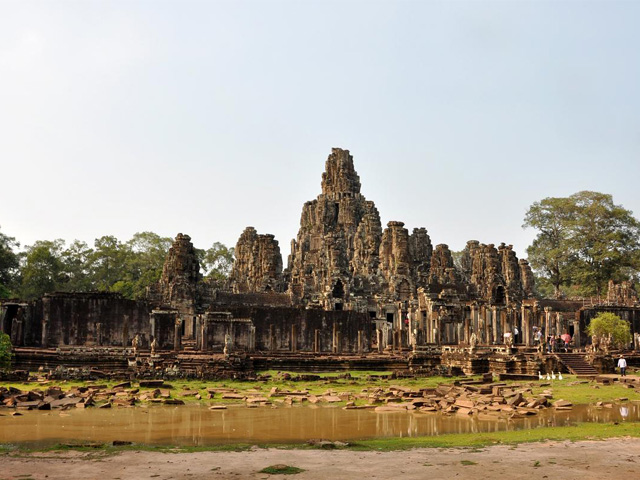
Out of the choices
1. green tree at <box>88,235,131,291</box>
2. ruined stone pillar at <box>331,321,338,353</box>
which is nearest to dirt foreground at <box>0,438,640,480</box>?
ruined stone pillar at <box>331,321,338,353</box>

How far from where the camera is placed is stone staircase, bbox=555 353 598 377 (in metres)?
31.8

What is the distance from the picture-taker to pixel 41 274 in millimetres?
69750

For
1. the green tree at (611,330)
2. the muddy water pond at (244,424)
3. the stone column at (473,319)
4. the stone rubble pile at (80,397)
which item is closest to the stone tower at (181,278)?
the stone column at (473,319)

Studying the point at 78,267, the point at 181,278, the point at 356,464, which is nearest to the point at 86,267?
the point at 78,267

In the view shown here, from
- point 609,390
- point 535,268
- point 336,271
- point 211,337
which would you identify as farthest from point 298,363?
point 535,268

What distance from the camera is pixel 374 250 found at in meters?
64.6

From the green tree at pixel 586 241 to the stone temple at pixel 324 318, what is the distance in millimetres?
5923

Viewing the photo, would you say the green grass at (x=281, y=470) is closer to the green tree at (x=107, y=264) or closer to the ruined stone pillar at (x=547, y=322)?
the ruined stone pillar at (x=547, y=322)

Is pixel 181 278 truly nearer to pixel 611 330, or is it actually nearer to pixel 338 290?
pixel 338 290

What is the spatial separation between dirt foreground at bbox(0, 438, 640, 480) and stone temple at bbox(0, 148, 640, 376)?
16702mm

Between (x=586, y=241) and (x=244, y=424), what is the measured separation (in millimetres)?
59655

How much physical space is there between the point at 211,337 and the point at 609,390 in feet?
67.6

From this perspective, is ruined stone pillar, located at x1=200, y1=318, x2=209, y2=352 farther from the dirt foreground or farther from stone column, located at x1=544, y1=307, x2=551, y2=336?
the dirt foreground

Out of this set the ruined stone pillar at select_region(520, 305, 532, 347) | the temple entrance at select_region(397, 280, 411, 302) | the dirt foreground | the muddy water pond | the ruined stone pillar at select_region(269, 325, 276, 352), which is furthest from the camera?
the temple entrance at select_region(397, 280, 411, 302)
